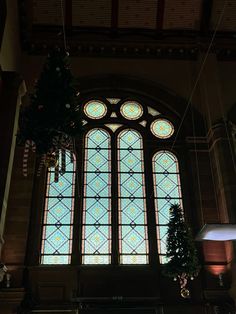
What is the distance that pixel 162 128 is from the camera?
35.9 ft

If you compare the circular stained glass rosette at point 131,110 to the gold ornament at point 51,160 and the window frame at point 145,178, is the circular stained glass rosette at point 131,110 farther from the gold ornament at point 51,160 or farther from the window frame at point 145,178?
the gold ornament at point 51,160

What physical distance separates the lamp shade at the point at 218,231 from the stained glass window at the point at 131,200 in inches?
126

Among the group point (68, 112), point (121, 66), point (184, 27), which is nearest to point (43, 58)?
point (121, 66)

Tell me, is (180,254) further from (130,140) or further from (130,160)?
(130,140)

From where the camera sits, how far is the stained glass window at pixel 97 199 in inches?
352

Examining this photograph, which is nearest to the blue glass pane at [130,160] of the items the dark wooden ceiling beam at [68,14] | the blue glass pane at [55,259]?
the blue glass pane at [55,259]

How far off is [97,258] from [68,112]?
14.3 feet

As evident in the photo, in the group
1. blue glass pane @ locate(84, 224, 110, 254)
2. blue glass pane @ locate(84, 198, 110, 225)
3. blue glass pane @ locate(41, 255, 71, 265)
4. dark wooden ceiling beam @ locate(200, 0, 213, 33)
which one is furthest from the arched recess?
blue glass pane @ locate(41, 255, 71, 265)

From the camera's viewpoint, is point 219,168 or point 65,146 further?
point 219,168

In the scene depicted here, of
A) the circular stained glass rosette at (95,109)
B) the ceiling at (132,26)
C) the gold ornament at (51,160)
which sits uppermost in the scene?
the ceiling at (132,26)

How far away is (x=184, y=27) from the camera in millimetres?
11742

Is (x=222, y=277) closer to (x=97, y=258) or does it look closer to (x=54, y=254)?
(x=97, y=258)

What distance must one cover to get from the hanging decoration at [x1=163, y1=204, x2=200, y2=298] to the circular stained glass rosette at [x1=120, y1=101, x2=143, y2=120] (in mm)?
3717

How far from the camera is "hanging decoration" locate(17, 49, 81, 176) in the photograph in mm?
5473
